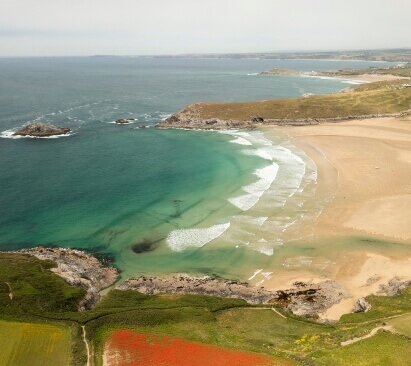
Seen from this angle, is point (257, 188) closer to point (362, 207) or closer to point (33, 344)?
point (362, 207)

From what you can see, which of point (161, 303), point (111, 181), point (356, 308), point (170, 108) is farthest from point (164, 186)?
point (170, 108)

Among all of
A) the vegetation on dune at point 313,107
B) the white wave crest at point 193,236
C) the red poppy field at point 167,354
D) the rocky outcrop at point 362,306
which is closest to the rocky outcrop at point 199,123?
the vegetation on dune at point 313,107

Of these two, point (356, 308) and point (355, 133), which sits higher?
point (355, 133)

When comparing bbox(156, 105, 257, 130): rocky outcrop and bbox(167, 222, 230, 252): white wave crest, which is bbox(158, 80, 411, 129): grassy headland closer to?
bbox(156, 105, 257, 130): rocky outcrop

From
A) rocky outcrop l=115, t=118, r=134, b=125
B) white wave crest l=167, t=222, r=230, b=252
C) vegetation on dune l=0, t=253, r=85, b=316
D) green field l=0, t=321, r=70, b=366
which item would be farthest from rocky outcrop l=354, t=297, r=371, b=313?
Result: rocky outcrop l=115, t=118, r=134, b=125

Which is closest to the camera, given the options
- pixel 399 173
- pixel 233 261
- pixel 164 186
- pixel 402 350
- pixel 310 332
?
pixel 402 350

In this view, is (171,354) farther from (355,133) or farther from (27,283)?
(355,133)

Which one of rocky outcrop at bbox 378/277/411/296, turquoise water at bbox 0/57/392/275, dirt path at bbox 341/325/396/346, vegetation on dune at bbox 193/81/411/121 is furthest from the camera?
vegetation on dune at bbox 193/81/411/121
